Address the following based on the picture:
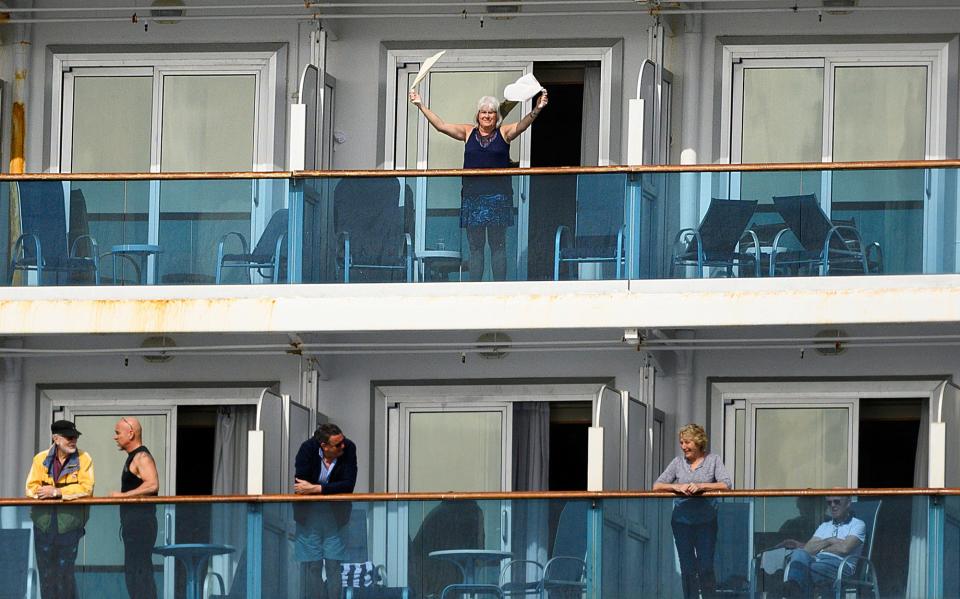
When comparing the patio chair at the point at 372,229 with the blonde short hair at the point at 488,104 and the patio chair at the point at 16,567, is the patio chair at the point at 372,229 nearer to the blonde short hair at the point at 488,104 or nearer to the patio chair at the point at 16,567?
the blonde short hair at the point at 488,104

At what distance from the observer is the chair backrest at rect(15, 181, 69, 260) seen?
2391cm

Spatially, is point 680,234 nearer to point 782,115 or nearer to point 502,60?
point 782,115

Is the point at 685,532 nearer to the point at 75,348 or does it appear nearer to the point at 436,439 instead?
the point at 436,439

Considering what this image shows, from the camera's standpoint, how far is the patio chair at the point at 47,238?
23.9m

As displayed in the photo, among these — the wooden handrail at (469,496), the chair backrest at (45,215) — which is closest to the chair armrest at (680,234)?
the wooden handrail at (469,496)

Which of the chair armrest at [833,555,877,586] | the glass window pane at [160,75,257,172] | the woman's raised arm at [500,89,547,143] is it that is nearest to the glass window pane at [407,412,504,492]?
the woman's raised arm at [500,89,547,143]

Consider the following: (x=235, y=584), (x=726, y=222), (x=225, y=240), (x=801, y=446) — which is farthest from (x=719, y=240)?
(x=235, y=584)

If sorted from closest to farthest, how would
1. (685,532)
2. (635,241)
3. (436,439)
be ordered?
(685,532) → (635,241) → (436,439)

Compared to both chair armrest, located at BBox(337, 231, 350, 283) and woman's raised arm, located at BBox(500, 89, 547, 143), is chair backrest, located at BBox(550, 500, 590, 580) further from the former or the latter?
woman's raised arm, located at BBox(500, 89, 547, 143)

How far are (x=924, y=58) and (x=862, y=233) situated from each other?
2797mm

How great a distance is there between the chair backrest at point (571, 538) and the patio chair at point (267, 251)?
3.46 m

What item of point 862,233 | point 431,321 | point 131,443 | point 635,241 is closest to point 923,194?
point 862,233

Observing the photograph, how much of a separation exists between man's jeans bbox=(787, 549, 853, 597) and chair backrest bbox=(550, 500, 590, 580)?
168 centimetres

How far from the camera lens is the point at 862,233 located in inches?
913
